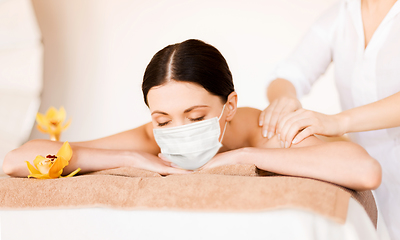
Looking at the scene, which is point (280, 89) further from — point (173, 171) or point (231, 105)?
point (173, 171)

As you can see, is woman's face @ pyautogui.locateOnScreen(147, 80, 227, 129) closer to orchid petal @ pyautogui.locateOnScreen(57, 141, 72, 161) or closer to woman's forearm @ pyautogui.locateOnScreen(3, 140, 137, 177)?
woman's forearm @ pyautogui.locateOnScreen(3, 140, 137, 177)

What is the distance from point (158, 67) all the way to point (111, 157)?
14.3 inches

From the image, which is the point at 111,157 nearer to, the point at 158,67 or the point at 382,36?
the point at 158,67

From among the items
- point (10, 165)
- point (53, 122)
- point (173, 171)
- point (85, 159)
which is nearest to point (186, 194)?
point (173, 171)

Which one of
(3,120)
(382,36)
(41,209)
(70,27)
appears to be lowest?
(41,209)

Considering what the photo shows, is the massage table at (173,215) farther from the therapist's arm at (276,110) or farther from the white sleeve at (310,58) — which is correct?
the white sleeve at (310,58)

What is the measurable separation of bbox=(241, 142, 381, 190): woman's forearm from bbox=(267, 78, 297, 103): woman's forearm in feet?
1.44

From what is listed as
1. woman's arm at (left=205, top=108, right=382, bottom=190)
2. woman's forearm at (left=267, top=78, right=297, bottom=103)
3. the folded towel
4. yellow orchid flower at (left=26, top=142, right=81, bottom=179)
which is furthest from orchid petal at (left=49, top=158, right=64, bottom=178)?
woman's forearm at (left=267, top=78, right=297, bottom=103)

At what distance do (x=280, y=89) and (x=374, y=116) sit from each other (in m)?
0.46

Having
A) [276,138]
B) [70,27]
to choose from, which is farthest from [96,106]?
[276,138]

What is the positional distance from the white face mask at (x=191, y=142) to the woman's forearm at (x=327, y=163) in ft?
0.59

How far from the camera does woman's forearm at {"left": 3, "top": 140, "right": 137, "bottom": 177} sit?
4.23 ft

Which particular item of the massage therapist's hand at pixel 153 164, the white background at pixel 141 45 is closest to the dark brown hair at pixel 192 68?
the massage therapist's hand at pixel 153 164

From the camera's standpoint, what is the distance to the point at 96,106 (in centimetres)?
323
